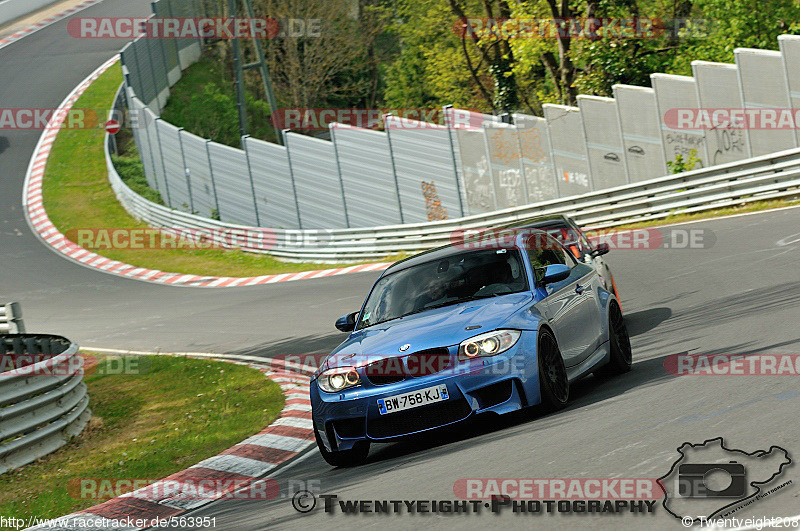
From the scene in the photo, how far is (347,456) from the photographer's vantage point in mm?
8945

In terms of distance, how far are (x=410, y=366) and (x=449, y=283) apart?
137 centimetres

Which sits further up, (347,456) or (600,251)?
(600,251)

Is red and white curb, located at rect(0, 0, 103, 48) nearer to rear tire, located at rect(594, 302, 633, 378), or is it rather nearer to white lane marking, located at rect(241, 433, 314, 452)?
white lane marking, located at rect(241, 433, 314, 452)

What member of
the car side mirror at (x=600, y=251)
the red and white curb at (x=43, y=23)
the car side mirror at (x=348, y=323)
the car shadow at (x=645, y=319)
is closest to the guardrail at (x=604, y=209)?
the car shadow at (x=645, y=319)

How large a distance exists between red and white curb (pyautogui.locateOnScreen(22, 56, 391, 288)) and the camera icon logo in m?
20.5

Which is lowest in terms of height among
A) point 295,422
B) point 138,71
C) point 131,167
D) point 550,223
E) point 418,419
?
point 131,167

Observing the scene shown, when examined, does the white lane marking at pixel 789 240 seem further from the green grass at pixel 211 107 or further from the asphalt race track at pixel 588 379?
the green grass at pixel 211 107

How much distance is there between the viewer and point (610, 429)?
7.71 meters

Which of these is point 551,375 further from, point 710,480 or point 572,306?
point 710,480

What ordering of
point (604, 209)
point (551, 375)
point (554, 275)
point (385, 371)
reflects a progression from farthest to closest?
point (604, 209) < point (554, 275) < point (551, 375) < point (385, 371)

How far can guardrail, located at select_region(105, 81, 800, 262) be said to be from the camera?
73.8ft

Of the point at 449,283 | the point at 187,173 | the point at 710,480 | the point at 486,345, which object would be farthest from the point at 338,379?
the point at 187,173

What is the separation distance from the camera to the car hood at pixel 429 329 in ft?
28.1

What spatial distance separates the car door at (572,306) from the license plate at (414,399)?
1.28m
